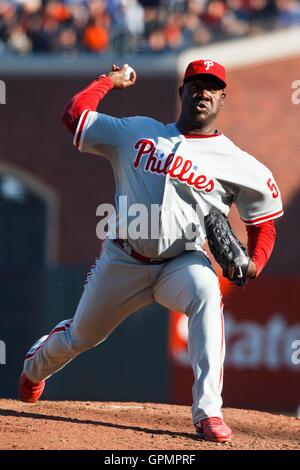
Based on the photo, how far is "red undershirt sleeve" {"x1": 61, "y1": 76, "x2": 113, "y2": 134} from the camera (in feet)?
17.7

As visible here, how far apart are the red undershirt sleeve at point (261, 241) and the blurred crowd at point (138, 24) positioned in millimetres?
10195

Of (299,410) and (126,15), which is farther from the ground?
(126,15)

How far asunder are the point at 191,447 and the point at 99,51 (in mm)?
11410

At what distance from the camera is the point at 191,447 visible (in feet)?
16.2

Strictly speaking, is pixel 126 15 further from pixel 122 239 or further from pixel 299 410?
pixel 122 239

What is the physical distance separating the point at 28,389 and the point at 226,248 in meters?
1.69

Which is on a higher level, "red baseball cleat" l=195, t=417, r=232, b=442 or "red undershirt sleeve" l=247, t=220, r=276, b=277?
"red undershirt sleeve" l=247, t=220, r=276, b=277

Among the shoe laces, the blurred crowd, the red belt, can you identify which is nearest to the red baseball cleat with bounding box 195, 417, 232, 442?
the shoe laces

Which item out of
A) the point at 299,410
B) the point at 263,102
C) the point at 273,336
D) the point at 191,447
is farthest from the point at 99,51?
the point at 191,447

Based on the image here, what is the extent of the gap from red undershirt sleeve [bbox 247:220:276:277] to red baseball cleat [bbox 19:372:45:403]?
1603mm

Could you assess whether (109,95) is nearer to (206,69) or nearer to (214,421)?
(206,69)

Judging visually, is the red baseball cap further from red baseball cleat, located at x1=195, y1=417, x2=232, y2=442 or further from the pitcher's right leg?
red baseball cleat, located at x1=195, y1=417, x2=232, y2=442

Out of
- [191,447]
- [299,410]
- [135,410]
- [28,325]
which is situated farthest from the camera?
[28,325]

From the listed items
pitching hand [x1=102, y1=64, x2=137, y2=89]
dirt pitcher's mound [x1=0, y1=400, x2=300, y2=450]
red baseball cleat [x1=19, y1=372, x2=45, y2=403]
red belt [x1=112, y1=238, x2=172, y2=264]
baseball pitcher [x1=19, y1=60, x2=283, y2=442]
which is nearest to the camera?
dirt pitcher's mound [x1=0, y1=400, x2=300, y2=450]
